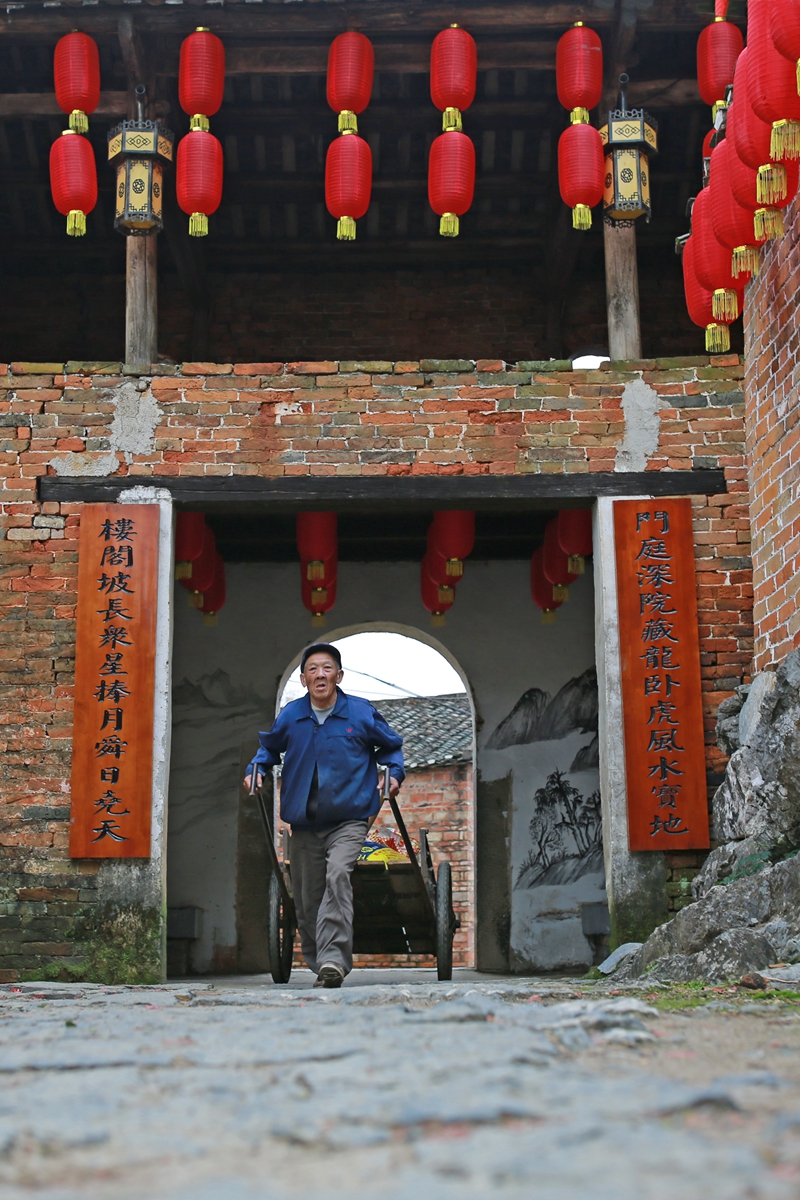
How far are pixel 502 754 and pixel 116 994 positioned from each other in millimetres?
5580

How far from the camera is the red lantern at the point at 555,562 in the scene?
29.8 feet

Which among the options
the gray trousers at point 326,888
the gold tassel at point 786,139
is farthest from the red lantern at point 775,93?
the gray trousers at point 326,888

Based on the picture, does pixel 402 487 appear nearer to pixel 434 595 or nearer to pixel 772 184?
pixel 434 595

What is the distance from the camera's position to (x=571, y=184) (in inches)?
299

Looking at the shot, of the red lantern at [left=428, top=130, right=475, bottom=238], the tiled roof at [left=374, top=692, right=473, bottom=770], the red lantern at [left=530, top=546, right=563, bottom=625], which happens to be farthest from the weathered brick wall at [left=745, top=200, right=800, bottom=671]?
the tiled roof at [left=374, top=692, right=473, bottom=770]

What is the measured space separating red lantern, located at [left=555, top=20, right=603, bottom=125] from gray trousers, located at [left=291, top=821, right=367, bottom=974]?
458 centimetres

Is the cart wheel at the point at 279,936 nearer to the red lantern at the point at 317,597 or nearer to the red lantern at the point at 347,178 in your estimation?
the red lantern at the point at 317,597

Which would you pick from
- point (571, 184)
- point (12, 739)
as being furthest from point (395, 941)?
point (571, 184)

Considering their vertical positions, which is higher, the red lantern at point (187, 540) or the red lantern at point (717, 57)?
the red lantern at point (717, 57)

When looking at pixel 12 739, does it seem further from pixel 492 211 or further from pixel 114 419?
pixel 492 211

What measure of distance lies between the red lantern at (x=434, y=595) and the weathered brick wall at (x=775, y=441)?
2.91m

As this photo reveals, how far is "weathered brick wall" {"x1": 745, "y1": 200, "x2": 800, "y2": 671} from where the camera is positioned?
6.55 meters

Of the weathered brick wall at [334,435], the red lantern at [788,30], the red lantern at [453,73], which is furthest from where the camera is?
the red lantern at [453,73]

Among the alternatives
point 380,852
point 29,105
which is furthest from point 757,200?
point 29,105
